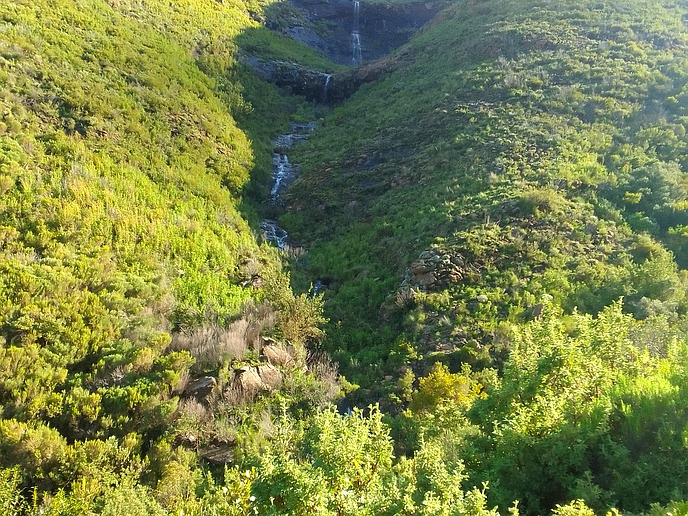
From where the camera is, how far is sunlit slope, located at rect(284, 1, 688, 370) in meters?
9.45

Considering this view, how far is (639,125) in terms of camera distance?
1544 cm

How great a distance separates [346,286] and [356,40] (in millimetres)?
Answer: 33442

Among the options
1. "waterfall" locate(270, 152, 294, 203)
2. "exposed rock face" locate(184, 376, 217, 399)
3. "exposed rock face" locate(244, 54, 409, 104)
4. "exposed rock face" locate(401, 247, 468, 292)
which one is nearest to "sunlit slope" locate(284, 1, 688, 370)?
"exposed rock face" locate(401, 247, 468, 292)

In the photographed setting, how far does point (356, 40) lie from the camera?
3812 cm

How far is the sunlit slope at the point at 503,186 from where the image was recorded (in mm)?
9445

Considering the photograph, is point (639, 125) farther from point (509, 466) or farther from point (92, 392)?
point (92, 392)

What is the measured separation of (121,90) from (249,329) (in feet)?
38.6

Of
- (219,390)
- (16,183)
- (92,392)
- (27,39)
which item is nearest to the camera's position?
(92,392)

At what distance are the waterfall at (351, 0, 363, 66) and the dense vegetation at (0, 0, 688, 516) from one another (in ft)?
53.1

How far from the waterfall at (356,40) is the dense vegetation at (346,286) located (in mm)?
16176

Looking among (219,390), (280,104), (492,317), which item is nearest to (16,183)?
A: (219,390)

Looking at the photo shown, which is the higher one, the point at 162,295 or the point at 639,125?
the point at 639,125

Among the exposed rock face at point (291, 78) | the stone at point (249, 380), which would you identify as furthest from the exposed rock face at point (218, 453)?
the exposed rock face at point (291, 78)

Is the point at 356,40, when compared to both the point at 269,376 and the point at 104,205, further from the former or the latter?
the point at 269,376
